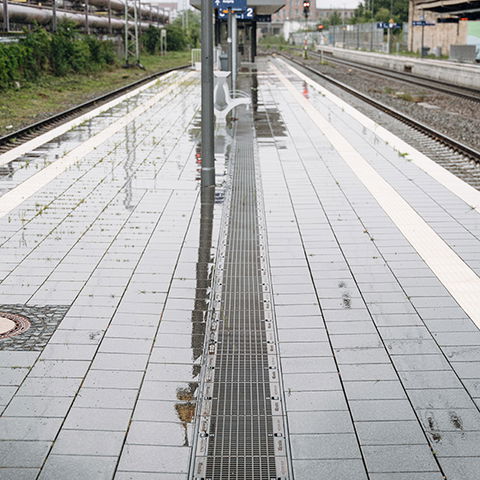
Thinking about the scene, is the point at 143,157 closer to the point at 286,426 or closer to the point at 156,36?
the point at 286,426

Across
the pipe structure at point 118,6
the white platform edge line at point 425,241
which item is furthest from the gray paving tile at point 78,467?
the pipe structure at point 118,6

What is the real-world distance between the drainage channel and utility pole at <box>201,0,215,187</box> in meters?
2.62

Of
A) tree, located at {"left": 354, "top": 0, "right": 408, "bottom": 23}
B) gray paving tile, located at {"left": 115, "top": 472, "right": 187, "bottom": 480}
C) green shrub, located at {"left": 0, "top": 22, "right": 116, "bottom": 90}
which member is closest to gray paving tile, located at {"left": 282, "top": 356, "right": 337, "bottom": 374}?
gray paving tile, located at {"left": 115, "top": 472, "right": 187, "bottom": 480}

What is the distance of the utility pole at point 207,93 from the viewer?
10547mm

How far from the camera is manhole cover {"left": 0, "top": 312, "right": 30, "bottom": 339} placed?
233 inches

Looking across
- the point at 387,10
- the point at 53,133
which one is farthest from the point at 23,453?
the point at 387,10

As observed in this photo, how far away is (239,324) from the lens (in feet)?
20.2

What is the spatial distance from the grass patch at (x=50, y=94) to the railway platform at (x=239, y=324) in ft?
26.4

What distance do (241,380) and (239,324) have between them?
3.36ft

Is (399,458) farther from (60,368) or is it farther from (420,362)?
(60,368)

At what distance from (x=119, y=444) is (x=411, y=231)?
548 centimetres

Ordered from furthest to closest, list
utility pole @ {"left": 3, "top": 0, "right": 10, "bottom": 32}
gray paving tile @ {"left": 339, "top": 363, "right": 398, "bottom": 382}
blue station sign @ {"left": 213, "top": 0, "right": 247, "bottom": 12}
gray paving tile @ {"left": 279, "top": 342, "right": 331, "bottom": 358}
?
utility pole @ {"left": 3, "top": 0, "right": 10, "bottom": 32}
blue station sign @ {"left": 213, "top": 0, "right": 247, "bottom": 12}
gray paving tile @ {"left": 279, "top": 342, "right": 331, "bottom": 358}
gray paving tile @ {"left": 339, "top": 363, "right": 398, "bottom": 382}

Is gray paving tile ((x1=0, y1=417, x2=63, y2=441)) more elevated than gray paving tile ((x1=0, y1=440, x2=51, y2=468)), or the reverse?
gray paving tile ((x1=0, y1=417, x2=63, y2=441))

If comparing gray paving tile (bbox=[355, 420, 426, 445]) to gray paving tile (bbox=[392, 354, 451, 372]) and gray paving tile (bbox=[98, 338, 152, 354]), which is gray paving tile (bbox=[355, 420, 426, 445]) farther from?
gray paving tile (bbox=[98, 338, 152, 354])
